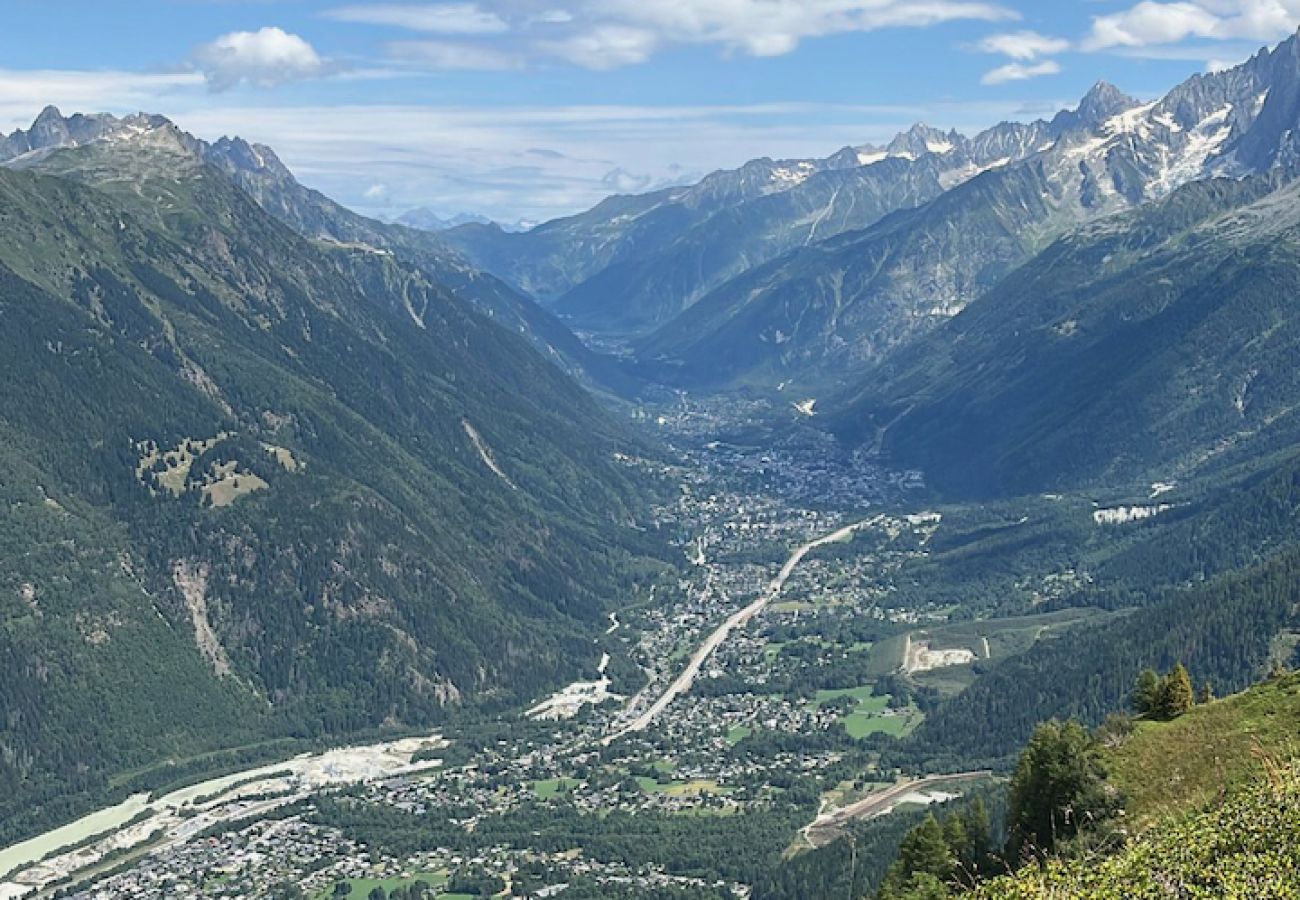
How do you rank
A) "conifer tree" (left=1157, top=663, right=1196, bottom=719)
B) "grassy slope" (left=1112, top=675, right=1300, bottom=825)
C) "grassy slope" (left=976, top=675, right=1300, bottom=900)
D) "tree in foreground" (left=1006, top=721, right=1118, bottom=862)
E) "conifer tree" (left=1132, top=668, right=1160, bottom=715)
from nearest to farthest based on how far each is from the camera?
"grassy slope" (left=976, top=675, right=1300, bottom=900), "grassy slope" (left=1112, top=675, right=1300, bottom=825), "tree in foreground" (left=1006, top=721, right=1118, bottom=862), "conifer tree" (left=1157, top=663, right=1196, bottom=719), "conifer tree" (left=1132, top=668, right=1160, bottom=715)

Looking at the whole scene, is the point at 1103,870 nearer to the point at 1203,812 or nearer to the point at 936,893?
the point at 1203,812

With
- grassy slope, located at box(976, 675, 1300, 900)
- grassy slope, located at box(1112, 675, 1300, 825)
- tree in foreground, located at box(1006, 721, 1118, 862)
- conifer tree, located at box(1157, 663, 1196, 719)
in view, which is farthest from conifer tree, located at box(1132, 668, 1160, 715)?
tree in foreground, located at box(1006, 721, 1118, 862)

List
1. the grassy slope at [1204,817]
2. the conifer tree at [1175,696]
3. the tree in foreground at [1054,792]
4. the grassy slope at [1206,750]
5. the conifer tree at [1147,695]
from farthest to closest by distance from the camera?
the conifer tree at [1147,695] < the conifer tree at [1175,696] < the tree in foreground at [1054,792] < the grassy slope at [1206,750] < the grassy slope at [1204,817]

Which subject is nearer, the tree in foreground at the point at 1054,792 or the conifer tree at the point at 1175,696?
the tree in foreground at the point at 1054,792

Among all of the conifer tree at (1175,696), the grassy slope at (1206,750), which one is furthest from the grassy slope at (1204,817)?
the conifer tree at (1175,696)

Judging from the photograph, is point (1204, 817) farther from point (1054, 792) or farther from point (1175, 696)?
point (1175, 696)

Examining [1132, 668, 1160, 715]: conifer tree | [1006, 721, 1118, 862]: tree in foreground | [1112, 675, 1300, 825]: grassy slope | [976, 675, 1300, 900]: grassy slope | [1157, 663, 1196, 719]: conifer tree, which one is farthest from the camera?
[1132, 668, 1160, 715]: conifer tree

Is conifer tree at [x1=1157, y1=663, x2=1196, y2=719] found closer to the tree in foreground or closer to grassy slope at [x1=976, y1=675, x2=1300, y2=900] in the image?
grassy slope at [x1=976, y1=675, x2=1300, y2=900]

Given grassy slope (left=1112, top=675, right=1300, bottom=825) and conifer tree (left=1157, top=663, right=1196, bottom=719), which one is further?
conifer tree (left=1157, top=663, right=1196, bottom=719)

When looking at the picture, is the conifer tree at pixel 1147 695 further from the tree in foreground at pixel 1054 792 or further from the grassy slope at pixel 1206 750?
the tree in foreground at pixel 1054 792

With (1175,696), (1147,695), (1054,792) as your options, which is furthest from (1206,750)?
(1147,695)

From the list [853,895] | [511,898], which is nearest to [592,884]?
[511,898]
